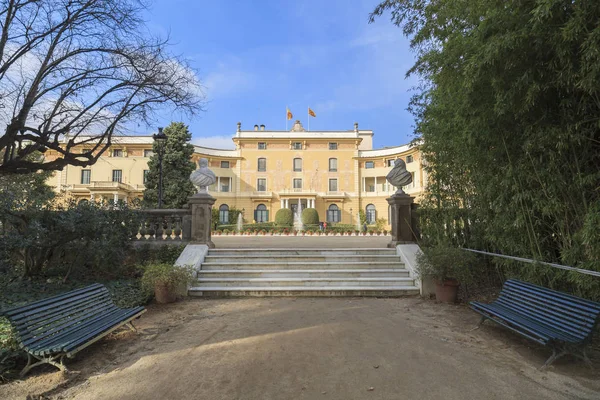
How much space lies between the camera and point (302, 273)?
6117mm

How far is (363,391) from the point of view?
96.1 inches

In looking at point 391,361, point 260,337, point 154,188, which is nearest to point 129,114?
point 260,337

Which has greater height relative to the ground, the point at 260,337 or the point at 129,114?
the point at 129,114

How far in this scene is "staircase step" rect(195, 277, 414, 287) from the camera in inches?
228

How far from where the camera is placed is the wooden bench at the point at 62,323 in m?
2.61

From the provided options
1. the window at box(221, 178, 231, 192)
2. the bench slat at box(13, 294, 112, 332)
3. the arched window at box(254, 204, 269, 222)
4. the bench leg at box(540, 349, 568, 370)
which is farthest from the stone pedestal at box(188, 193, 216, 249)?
the window at box(221, 178, 231, 192)

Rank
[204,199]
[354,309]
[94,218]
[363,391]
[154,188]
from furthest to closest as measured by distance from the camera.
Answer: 1. [154,188]
2. [204,199]
3. [94,218]
4. [354,309]
5. [363,391]

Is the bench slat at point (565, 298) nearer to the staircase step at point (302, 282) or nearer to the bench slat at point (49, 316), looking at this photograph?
the staircase step at point (302, 282)

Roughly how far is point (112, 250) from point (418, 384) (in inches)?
213

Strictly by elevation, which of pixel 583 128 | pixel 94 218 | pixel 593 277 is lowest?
pixel 593 277

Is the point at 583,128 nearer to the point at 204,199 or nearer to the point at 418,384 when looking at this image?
the point at 418,384

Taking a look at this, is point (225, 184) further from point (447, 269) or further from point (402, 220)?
point (447, 269)

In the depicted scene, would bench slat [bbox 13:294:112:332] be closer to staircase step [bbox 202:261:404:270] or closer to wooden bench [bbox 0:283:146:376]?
wooden bench [bbox 0:283:146:376]

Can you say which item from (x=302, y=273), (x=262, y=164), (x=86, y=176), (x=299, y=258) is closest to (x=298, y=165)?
(x=262, y=164)
